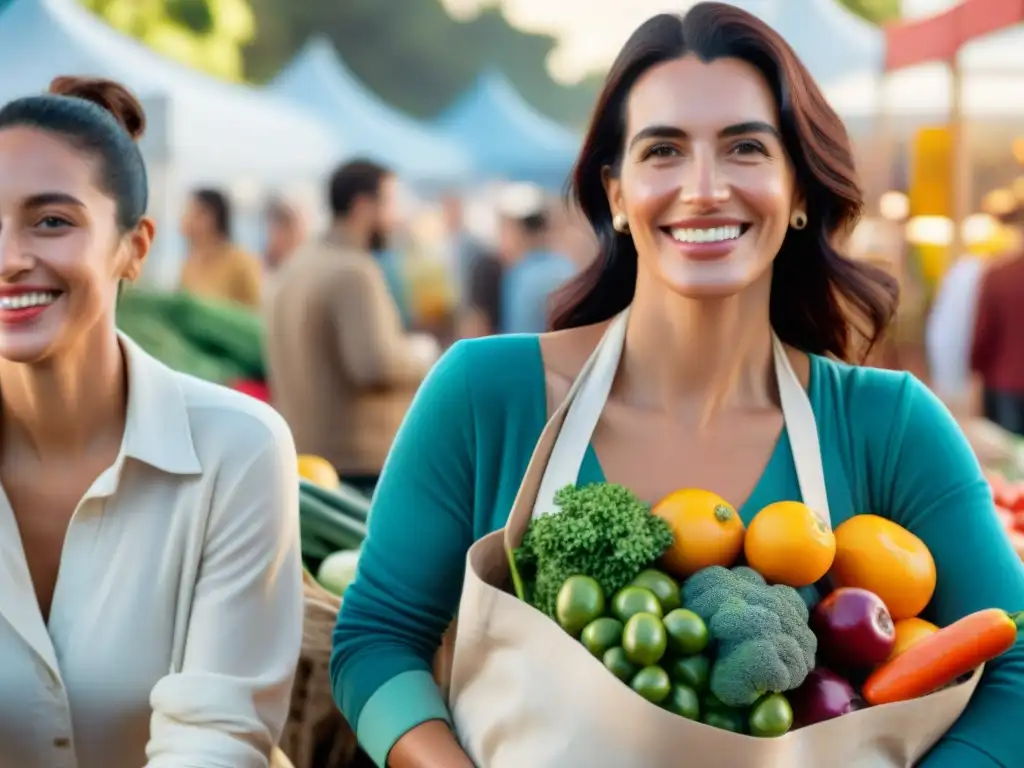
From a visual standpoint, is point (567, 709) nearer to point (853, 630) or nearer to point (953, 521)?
point (853, 630)

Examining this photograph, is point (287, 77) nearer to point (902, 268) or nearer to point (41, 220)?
point (902, 268)

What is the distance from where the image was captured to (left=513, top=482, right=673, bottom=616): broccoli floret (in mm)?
1931

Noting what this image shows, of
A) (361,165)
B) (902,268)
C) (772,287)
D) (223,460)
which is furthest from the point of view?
(902,268)

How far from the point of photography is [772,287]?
252 centimetres

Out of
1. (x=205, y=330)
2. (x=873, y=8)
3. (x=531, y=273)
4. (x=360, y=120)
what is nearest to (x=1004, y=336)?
(x=531, y=273)

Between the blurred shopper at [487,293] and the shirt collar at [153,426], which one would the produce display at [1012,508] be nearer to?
the shirt collar at [153,426]

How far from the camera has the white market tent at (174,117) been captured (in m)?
8.81

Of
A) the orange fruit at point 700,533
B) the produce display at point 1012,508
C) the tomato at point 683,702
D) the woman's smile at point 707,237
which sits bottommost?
the produce display at point 1012,508

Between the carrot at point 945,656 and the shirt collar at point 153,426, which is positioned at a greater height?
the shirt collar at point 153,426

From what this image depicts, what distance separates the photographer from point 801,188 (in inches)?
91.0

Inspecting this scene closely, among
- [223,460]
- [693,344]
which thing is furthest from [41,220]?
[693,344]

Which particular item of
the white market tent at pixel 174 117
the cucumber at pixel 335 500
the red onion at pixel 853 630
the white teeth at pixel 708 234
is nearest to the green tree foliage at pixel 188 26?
the white market tent at pixel 174 117

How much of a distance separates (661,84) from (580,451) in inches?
22.9

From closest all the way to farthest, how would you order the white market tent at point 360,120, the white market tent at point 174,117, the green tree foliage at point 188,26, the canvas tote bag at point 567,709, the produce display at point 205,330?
the canvas tote bag at point 567,709
the produce display at point 205,330
the white market tent at point 174,117
the white market tent at point 360,120
the green tree foliage at point 188,26
